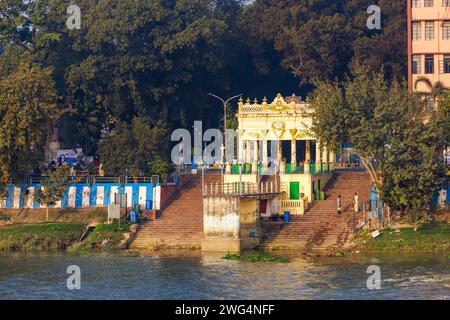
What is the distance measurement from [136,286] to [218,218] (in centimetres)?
1581

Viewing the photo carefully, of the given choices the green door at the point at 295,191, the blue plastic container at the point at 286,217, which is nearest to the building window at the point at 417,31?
the green door at the point at 295,191

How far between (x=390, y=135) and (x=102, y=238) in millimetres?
22582

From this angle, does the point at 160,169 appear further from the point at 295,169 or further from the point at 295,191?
the point at 295,191

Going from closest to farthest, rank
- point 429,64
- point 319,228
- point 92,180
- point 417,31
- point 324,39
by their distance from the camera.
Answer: point 319,228, point 92,180, point 429,64, point 417,31, point 324,39

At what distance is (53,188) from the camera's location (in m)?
89.0

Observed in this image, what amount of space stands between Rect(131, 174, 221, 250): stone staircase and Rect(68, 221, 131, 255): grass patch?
1.28 metres

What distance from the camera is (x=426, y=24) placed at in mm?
108062

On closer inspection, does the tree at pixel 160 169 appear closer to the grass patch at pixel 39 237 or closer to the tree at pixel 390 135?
the grass patch at pixel 39 237

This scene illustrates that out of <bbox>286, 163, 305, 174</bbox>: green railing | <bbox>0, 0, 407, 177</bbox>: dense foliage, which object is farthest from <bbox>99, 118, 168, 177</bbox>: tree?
<bbox>286, 163, 305, 174</bbox>: green railing

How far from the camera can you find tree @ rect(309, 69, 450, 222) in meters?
80.1

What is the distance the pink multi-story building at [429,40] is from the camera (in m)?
108

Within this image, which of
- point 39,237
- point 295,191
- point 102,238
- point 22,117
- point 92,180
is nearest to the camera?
point 102,238

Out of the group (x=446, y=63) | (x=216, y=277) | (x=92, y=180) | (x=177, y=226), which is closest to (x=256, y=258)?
(x=216, y=277)

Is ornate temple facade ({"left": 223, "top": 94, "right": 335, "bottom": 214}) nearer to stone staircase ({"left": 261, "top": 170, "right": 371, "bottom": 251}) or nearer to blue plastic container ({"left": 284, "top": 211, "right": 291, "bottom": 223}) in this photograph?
stone staircase ({"left": 261, "top": 170, "right": 371, "bottom": 251})
